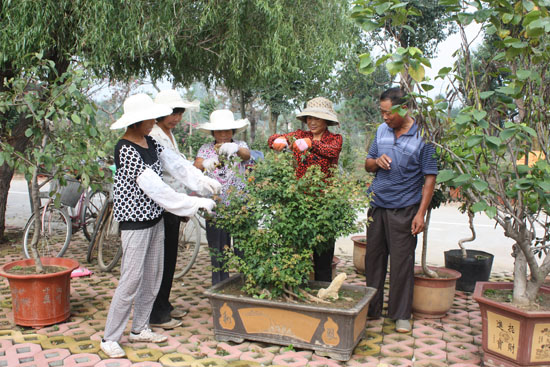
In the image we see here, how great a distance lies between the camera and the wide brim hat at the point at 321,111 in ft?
12.8

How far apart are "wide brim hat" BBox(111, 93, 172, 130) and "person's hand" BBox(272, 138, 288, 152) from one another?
0.86 metres

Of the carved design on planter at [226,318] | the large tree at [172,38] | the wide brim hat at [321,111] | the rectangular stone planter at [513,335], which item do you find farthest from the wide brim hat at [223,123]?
the rectangular stone planter at [513,335]

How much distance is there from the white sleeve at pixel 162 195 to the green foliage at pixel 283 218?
0.36 metres

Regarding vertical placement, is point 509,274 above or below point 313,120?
below

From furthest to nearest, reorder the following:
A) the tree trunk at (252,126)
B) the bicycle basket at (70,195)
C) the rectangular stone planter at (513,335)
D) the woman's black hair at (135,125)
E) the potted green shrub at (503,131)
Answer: the tree trunk at (252,126) < the bicycle basket at (70,195) < the woman's black hair at (135,125) < the rectangular stone planter at (513,335) < the potted green shrub at (503,131)

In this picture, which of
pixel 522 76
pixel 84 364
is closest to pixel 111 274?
pixel 84 364

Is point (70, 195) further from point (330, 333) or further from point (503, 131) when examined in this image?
point (503, 131)

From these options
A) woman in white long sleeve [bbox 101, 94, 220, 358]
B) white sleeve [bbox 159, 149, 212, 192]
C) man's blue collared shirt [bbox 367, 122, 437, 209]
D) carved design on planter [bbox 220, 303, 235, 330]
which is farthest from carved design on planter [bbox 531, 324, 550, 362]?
white sleeve [bbox 159, 149, 212, 192]

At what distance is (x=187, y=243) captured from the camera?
5820 millimetres

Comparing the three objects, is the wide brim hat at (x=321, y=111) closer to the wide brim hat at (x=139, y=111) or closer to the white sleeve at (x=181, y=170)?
the white sleeve at (x=181, y=170)

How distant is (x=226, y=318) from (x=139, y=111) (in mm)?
1509

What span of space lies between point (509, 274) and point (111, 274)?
4.43 m

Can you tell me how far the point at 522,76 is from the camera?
259cm

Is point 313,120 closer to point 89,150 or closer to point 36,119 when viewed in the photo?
point 89,150
